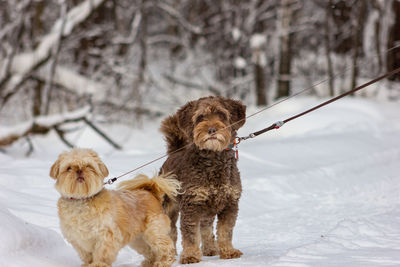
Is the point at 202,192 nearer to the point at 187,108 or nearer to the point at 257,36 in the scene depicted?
the point at 187,108

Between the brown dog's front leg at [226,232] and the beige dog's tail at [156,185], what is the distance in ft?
1.83

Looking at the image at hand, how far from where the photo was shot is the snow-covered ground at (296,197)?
4732 millimetres

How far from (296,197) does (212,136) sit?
458 cm

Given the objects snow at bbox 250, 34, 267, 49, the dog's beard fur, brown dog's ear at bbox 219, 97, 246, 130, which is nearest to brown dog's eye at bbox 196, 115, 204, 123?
the dog's beard fur

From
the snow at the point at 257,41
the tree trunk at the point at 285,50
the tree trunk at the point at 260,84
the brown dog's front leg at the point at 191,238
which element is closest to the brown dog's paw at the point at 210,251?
the brown dog's front leg at the point at 191,238

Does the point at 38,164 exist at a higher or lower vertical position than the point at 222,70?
lower

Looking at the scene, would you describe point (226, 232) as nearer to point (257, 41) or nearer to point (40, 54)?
point (40, 54)

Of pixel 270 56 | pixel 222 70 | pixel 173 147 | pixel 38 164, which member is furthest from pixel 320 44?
pixel 173 147

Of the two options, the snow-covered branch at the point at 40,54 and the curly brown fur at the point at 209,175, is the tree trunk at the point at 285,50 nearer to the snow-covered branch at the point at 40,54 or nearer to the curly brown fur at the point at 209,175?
the snow-covered branch at the point at 40,54

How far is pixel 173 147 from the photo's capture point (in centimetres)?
611

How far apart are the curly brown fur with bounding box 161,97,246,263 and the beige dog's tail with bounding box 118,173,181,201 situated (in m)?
0.12

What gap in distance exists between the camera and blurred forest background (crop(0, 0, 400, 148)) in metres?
13.6

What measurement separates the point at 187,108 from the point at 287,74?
16.1 metres

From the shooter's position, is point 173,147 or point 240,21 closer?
point 173,147
